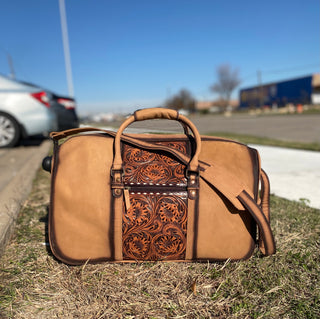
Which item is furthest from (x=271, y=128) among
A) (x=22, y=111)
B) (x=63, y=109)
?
(x=22, y=111)

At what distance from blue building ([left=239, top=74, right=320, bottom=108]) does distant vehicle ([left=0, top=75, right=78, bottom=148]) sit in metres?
49.1

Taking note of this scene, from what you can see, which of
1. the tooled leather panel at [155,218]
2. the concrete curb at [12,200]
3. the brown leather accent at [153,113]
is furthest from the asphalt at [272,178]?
the tooled leather panel at [155,218]

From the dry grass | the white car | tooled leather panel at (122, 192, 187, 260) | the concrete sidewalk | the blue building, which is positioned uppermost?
the blue building

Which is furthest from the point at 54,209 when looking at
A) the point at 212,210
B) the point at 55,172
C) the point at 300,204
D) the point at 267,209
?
the point at 300,204

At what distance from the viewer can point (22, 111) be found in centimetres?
473

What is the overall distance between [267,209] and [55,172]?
1.05 m

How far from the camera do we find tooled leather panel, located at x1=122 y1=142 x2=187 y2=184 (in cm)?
121

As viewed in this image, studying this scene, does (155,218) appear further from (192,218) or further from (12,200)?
(12,200)

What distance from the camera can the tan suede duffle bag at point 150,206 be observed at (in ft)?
3.87

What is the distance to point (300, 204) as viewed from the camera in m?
2.01

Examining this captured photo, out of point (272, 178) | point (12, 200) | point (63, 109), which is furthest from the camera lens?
point (63, 109)

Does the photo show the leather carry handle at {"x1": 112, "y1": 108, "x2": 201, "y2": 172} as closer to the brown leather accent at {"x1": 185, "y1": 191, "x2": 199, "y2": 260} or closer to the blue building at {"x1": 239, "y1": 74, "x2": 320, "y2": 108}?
the brown leather accent at {"x1": 185, "y1": 191, "x2": 199, "y2": 260}

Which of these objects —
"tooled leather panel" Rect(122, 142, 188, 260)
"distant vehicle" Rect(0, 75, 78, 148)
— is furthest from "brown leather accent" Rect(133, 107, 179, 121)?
"distant vehicle" Rect(0, 75, 78, 148)

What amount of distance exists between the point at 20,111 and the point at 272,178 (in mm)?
4237
